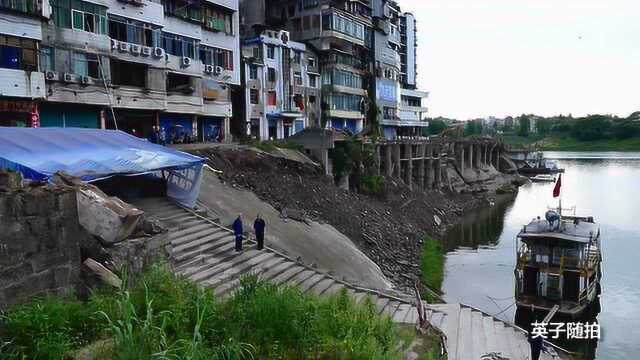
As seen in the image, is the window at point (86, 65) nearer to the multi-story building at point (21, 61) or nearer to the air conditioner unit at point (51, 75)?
the air conditioner unit at point (51, 75)

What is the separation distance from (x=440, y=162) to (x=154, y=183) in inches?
1958

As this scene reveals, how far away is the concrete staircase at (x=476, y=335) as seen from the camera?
14.3 metres

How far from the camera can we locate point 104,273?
10578 millimetres

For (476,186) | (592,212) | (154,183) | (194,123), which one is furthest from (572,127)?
(154,183)

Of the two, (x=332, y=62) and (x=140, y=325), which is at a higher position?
(x=332, y=62)

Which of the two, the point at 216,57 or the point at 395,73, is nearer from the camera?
the point at 216,57

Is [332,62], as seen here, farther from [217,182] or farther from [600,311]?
[600,311]

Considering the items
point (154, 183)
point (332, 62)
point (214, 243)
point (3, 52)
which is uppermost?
point (332, 62)

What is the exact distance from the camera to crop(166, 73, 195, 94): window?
124 feet

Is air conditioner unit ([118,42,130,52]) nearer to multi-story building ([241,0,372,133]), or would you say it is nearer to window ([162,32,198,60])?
window ([162,32,198,60])

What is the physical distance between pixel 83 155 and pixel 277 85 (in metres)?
35.0

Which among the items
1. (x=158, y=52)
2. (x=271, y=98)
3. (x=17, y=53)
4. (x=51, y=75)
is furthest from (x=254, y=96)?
(x=17, y=53)

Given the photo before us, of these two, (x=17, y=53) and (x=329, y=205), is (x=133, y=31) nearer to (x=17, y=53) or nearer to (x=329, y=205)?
(x=17, y=53)

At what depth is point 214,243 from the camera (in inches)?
730
